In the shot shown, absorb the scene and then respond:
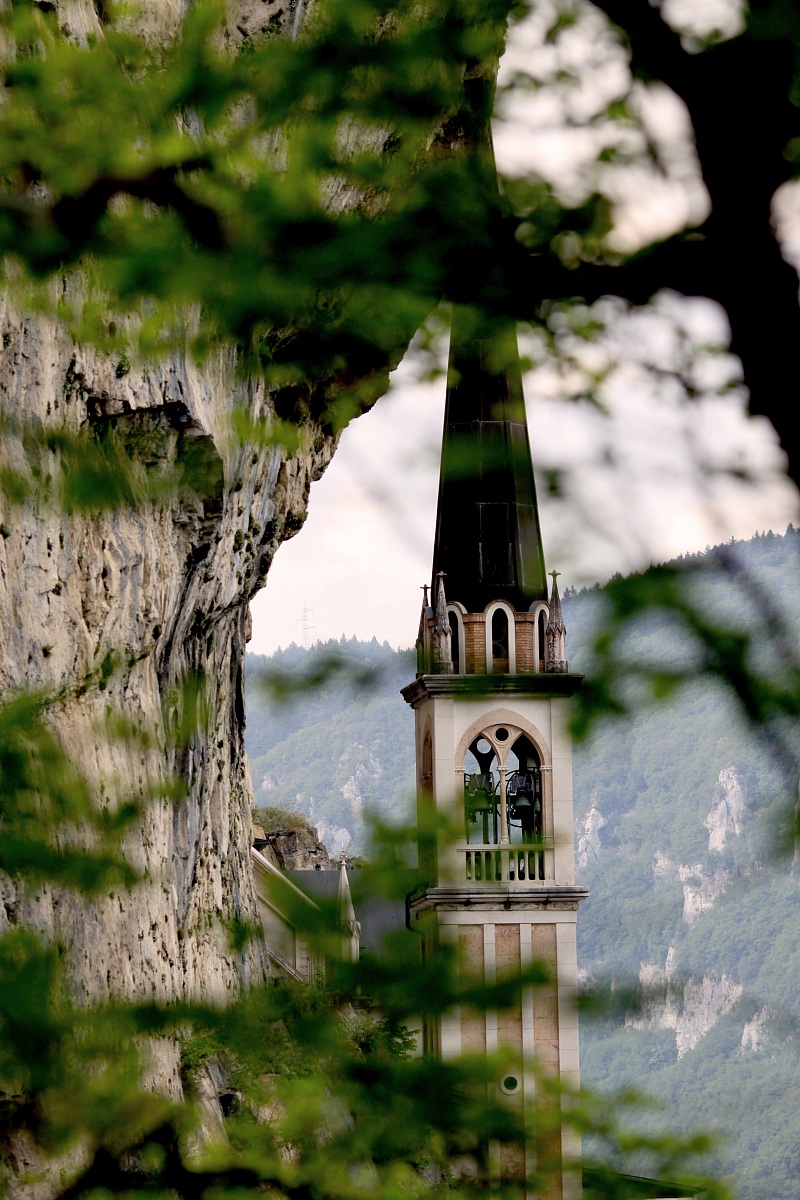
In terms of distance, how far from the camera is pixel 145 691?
39.6 ft

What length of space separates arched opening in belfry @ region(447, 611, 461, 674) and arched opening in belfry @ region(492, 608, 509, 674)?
A: 2.93 ft

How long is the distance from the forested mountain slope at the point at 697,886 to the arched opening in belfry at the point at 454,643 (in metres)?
31.7

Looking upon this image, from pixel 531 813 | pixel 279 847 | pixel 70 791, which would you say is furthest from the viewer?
pixel 279 847

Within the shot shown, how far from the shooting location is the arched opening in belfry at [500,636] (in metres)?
37.2

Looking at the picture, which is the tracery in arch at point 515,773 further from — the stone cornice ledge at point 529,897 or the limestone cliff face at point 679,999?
the limestone cliff face at point 679,999

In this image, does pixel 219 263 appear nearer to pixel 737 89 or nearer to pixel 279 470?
pixel 737 89

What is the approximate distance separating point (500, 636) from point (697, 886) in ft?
111

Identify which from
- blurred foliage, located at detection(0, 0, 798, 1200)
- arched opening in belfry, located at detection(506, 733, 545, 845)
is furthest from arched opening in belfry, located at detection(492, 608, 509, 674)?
blurred foliage, located at detection(0, 0, 798, 1200)

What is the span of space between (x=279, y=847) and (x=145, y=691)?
40898mm

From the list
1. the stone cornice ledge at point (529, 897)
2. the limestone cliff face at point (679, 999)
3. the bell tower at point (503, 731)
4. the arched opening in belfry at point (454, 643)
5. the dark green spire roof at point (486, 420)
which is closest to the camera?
the limestone cliff face at point (679, 999)

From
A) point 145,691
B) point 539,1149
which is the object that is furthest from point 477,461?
point 145,691

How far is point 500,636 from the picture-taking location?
37500 mm

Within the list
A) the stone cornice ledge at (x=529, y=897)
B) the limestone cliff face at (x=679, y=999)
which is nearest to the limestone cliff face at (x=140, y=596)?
the limestone cliff face at (x=679, y=999)

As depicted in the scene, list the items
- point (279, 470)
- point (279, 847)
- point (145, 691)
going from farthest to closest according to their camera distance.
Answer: point (279, 847) < point (279, 470) < point (145, 691)
